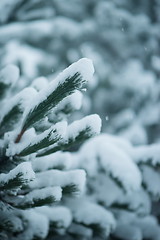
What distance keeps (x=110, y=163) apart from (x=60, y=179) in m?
0.55

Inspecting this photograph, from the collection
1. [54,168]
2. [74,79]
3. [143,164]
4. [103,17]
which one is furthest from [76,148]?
[103,17]

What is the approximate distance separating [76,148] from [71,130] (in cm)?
224

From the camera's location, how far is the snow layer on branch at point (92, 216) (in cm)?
151

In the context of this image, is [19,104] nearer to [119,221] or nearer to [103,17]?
[119,221]

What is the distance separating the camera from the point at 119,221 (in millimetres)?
1746

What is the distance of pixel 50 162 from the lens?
135 cm

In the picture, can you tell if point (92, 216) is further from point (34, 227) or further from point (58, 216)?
point (34, 227)

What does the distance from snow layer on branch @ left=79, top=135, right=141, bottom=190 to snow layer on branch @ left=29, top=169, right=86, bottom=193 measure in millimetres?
442

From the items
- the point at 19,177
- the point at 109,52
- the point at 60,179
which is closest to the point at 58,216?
the point at 60,179

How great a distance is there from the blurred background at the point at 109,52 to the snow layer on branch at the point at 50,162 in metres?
2.40

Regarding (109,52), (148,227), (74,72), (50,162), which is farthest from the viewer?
(109,52)

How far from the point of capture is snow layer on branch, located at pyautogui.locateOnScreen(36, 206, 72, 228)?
54.9 inches

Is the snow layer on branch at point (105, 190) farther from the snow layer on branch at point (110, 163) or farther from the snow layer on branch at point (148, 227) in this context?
the snow layer on branch at point (148, 227)

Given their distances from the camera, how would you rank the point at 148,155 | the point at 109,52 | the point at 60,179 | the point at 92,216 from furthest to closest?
the point at 109,52, the point at 148,155, the point at 92,216, the point at 60,179
